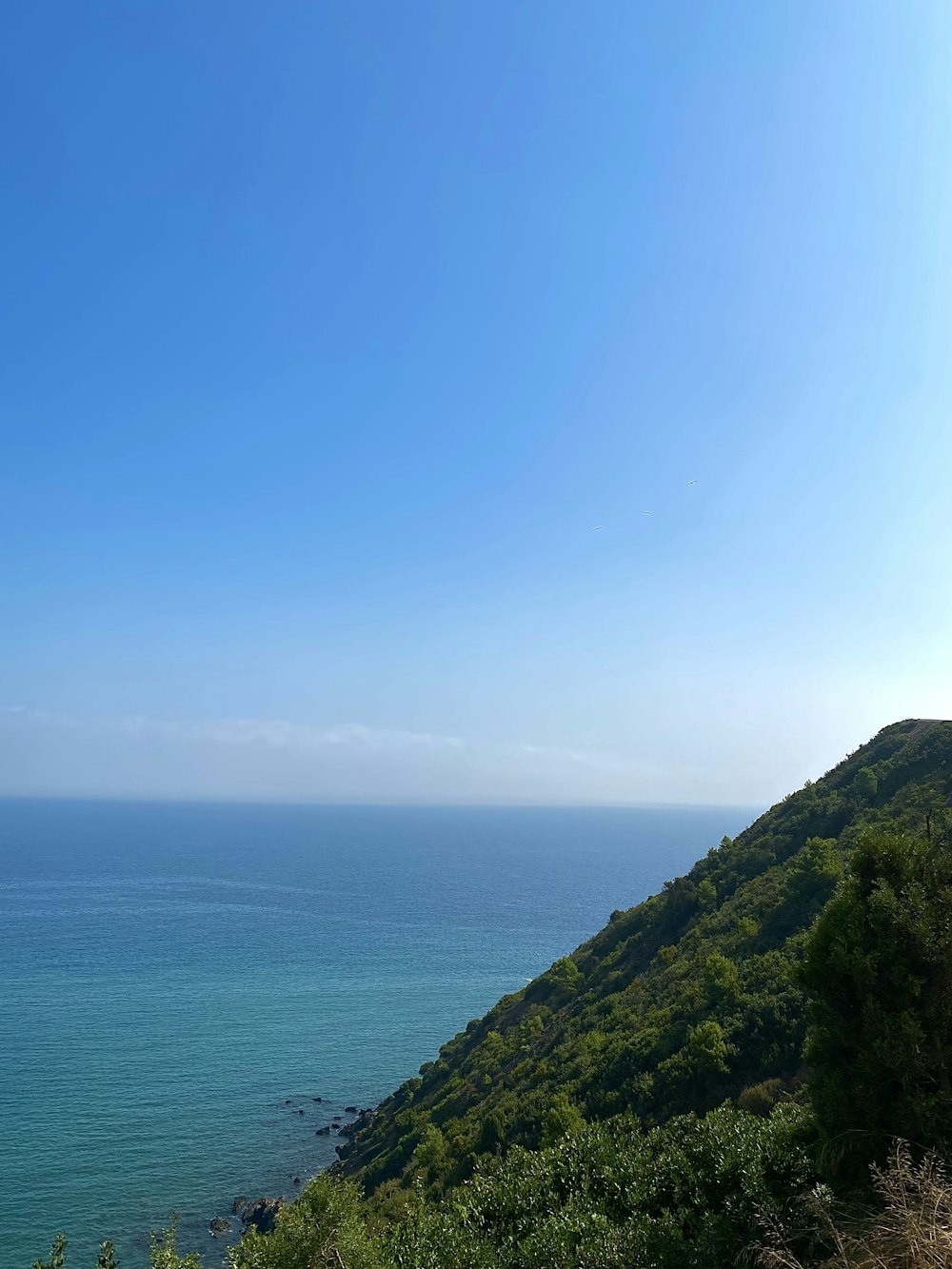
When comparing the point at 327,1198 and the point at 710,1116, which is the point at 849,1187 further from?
the point at 327,1198

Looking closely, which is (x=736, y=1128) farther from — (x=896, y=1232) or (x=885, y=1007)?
(x=896, y=1232)

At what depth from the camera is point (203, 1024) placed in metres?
75.1

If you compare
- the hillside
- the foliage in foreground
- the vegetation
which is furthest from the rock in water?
the foliage in foreground

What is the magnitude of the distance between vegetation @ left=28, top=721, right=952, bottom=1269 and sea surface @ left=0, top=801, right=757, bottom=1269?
817 inches

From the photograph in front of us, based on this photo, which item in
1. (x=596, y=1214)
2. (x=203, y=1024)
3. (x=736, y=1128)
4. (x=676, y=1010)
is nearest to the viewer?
(x=596, y=1214)

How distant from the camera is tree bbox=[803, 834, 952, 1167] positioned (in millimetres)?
13633

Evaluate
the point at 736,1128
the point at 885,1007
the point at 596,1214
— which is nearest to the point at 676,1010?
the point at 736,1128

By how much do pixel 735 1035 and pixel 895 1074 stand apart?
1487 cm

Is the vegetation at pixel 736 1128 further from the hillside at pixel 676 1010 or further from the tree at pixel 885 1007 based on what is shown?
the hillside at pixel 676 1010

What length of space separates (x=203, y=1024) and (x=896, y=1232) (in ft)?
267

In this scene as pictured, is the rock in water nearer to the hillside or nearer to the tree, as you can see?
the hillside

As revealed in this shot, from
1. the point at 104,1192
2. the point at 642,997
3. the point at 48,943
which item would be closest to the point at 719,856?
the point at 642,997

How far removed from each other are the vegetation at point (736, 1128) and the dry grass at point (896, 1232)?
0.19 ft

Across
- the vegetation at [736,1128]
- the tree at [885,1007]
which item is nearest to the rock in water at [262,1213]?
the vegetation at [736,1128]
